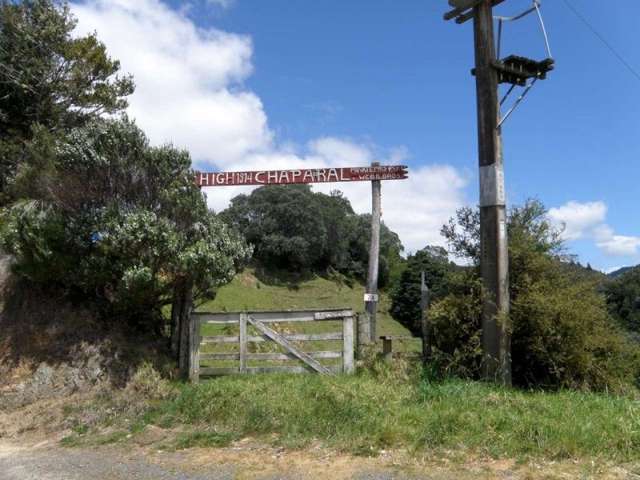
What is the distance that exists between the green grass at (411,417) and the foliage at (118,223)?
7.35 feet

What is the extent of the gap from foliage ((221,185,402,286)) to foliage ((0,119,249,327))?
88.6 feet

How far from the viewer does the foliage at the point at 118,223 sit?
909cm

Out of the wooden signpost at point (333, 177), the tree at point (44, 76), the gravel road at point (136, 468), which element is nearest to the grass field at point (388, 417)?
the gravel road at point (136, 468)

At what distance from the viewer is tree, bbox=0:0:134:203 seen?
16.5m

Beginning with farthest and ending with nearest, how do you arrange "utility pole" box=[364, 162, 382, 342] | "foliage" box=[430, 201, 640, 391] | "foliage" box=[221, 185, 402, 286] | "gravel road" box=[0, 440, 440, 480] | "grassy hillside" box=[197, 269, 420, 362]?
1. "foliage" box=[221, 185, 402, 286]
2. "grassy hillside" box=[197, 269, 420, 362]
3. "utility pole" box=[364, 162, 382, 342]
4. "foliage" box=[430, 201, 640, 391]
5. "gravel road" box=[0, 440, 440, 480]

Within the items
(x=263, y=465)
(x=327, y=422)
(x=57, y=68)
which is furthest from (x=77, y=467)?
(x=57, y=68)

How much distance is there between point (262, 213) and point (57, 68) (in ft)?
75.8

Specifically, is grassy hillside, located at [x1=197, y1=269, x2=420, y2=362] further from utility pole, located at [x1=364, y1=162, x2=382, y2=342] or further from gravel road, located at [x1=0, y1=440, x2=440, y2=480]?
gravel road, located at [x1=0, y1=440, x2=440, y2=480]

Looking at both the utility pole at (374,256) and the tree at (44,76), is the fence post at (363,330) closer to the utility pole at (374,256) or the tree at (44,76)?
the utility pole at (374,256)

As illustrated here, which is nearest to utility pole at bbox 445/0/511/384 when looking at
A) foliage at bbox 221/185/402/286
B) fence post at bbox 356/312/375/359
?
fence post at bbox 356/312/375/359

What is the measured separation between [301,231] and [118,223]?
29.2 meters

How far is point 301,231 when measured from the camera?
125 feet

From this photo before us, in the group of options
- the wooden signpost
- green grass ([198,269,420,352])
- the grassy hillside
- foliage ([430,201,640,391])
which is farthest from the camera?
green grass ([198,269,420,352])

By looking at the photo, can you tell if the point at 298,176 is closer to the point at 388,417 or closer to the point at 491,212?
the point at 491,212
